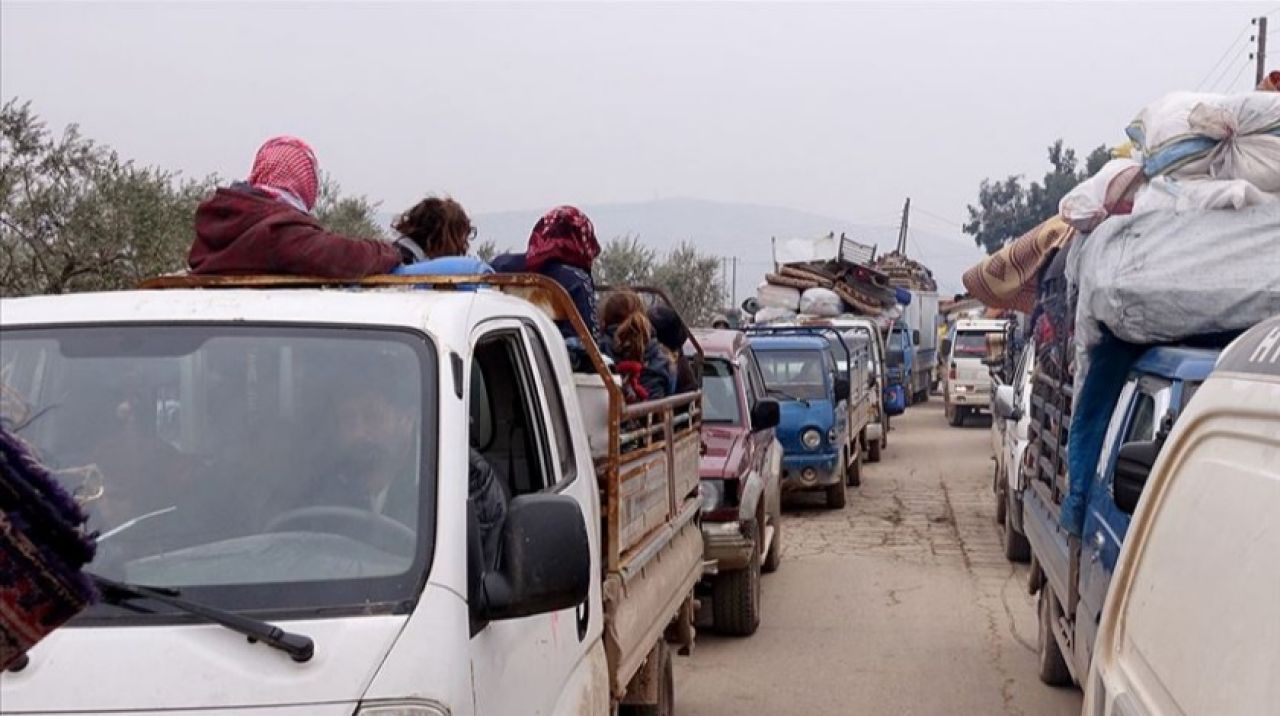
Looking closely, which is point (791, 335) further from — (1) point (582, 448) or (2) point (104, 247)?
(1) point (582, 448)

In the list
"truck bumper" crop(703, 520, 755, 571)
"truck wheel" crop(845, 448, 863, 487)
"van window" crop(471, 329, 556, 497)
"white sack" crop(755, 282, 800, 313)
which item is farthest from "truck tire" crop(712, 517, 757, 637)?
"white sack" crop(755, 282, 800, 313)

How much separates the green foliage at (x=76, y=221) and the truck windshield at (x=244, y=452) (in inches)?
447

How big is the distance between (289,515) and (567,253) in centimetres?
333

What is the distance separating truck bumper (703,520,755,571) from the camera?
9.62 m

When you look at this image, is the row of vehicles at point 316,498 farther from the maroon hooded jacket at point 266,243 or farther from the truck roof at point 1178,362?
the truck roof at point 1178,362

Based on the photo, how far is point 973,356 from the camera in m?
29.8

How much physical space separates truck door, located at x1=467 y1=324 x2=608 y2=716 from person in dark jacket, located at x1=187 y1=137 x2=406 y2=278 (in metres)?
0.59

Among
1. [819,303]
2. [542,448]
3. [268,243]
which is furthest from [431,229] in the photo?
[819,303]

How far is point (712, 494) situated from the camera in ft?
32.9

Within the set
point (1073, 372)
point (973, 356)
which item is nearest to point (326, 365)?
point (1073, 372)

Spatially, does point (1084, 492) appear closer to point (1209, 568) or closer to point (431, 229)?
point (431, 229)

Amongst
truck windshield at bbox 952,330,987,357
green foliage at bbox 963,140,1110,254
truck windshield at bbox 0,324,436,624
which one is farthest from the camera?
green foliage at bbox 963,140,1110,254

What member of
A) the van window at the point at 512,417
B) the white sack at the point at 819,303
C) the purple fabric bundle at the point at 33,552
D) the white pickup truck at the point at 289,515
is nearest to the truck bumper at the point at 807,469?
the van window at the point at 512,417

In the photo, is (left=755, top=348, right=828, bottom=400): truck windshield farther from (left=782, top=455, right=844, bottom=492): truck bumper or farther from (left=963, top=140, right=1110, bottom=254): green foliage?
(left=963, top=140, right=1110, bottom=254): green foliage
